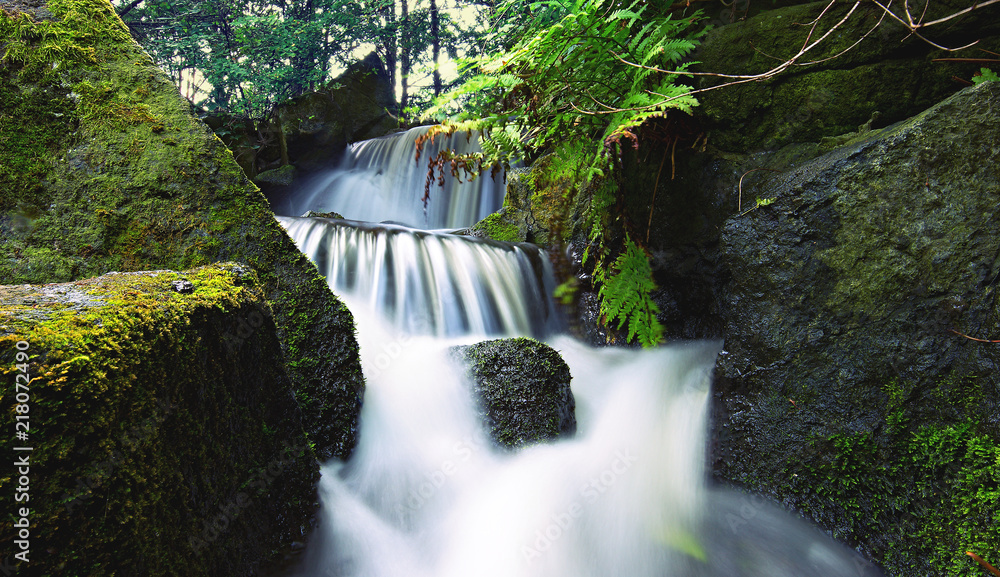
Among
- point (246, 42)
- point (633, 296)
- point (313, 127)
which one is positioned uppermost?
point (246, 42)

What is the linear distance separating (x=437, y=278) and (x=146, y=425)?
3.88m

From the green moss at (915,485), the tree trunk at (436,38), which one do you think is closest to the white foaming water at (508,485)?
the green moss at (915,485)

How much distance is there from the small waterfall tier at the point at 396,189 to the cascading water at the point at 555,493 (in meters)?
5.74

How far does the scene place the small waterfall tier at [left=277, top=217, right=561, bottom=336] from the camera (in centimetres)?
479

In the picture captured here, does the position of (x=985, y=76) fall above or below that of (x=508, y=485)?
above

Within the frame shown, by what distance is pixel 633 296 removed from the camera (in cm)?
358

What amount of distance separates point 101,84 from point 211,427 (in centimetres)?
233

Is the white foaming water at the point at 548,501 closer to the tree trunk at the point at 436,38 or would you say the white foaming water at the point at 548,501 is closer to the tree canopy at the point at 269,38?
the tree canopy at the point at 269,38

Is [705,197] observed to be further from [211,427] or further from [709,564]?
[211,427]

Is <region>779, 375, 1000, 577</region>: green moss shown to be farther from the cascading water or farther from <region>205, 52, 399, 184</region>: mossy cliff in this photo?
<region>205, 52, 399, 184</region>: mossy cliff

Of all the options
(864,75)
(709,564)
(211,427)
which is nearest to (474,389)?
(709,564)

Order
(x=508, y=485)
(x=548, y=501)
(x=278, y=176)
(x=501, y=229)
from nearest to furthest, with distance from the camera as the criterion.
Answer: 1. (x=548, y=501)
2. (x=508, y=485)
3. (x=501, y=229)
4. (x=278, y=176)

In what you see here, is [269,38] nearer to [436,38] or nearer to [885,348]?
[436,38]

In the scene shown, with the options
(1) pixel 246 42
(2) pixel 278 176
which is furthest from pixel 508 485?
(1) pixel 246 42
